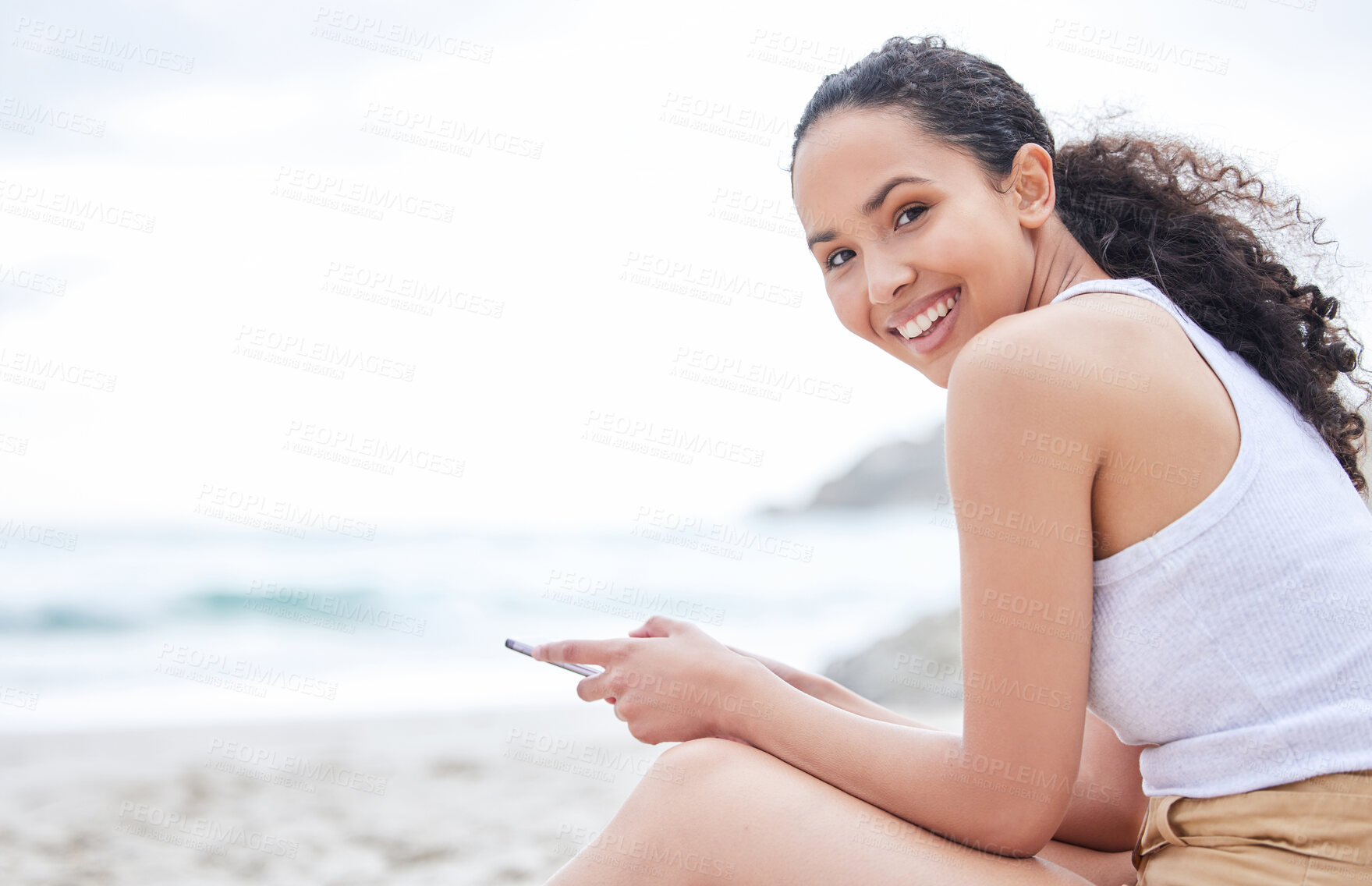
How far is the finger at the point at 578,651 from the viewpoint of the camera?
1455 millimetres

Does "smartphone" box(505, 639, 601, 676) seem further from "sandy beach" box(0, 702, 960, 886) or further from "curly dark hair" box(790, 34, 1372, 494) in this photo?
"sandy beach" box(0, 702, 960, 886)

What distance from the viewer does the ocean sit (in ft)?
21.5

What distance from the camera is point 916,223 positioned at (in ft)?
4.57

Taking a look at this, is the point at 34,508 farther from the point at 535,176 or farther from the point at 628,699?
the point at 628,699

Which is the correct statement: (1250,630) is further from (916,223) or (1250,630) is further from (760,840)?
(916,223)

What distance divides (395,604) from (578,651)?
25.1ft

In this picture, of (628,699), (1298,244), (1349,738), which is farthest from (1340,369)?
(628,699)

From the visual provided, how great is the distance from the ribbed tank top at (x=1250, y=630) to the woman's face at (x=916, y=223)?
387 millimetres

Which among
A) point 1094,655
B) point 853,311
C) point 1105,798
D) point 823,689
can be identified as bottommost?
point 1105,798

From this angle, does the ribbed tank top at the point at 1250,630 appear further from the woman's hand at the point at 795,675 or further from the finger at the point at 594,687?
the finger at the point at 594,687

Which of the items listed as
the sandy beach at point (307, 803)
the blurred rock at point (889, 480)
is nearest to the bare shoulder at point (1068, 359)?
the sandy beach at point (307, 803)

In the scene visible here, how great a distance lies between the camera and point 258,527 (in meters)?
10.0

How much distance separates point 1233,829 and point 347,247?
11495 mm

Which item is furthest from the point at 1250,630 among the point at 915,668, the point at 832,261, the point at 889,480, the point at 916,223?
the point at 889,480
